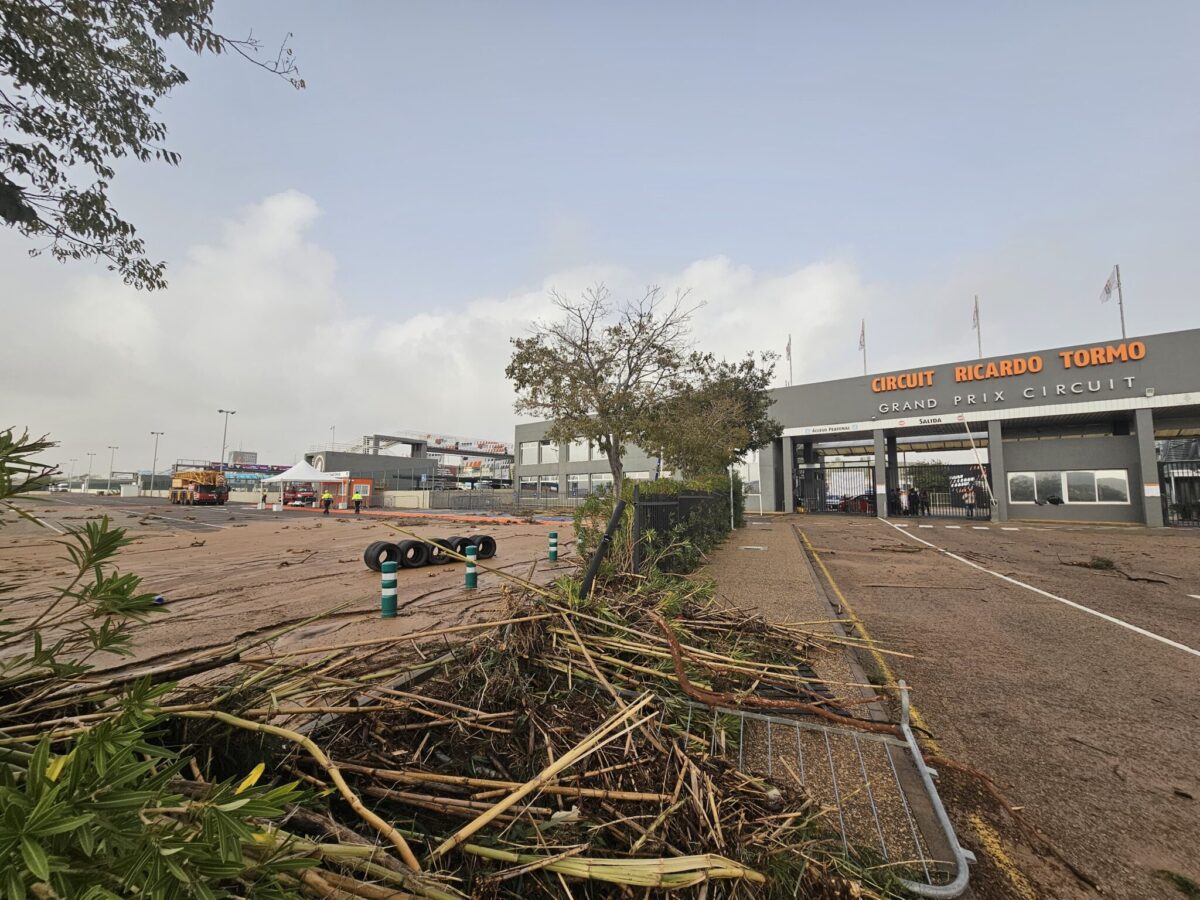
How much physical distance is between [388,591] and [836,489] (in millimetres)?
35993

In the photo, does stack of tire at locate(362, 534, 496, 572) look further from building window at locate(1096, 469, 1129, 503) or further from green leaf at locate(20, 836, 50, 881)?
building window at locate(1096, 469, 1129, 503)

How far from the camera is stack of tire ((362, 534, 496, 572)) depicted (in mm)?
8773

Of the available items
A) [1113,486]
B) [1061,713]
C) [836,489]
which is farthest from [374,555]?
[836,489]

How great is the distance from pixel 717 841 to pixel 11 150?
7.06 meters

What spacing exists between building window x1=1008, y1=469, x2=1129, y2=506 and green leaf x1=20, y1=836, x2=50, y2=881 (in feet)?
111

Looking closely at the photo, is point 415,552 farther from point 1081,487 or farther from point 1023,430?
point 1023,430

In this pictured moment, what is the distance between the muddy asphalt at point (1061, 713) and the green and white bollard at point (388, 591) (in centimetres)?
504

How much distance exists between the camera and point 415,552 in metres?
9.88

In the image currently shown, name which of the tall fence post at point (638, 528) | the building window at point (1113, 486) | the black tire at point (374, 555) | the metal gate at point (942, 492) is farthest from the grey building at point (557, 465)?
the tall fence post at point (638, 528)

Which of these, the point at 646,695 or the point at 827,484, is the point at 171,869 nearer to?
the point at 646,695

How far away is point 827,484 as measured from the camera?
3531 centimetres

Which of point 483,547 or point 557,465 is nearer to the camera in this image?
point 483,547

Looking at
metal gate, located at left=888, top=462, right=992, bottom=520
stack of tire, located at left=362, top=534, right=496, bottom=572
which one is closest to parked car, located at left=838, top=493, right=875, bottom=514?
metal gate, located at left=888, top=462, right=992, bottom=520

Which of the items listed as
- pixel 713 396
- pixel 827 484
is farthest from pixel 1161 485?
pixel 713 396
